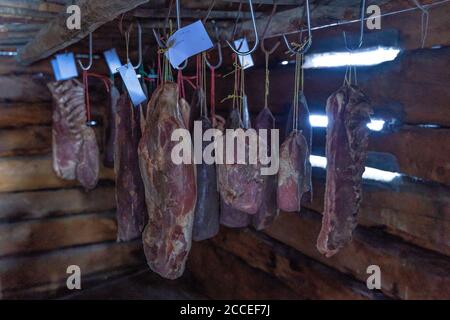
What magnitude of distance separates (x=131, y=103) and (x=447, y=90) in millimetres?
1471

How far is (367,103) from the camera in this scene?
1.75 m

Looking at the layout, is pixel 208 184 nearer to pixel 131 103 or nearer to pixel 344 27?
pixel 131 103

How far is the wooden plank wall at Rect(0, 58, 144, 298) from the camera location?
11.3 ft

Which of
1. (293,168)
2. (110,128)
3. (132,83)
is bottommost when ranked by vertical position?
(293,168)

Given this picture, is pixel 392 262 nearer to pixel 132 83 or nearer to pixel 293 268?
pixel 293 268

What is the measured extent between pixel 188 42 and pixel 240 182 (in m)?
0.64

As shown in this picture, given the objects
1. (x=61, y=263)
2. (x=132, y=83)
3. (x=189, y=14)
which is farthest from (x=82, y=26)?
(x=61, y=263)

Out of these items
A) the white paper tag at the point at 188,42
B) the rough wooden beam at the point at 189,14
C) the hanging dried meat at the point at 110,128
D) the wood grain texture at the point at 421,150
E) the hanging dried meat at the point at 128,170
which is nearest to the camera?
the white paper tag at the point at 188,42

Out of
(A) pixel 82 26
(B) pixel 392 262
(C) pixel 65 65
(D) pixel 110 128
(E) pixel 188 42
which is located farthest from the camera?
(C) pixel 65 65

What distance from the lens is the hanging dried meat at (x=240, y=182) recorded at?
1.92m

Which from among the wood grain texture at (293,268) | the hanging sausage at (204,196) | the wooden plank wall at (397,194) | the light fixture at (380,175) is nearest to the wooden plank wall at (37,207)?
the wood grain texture at (293,268)

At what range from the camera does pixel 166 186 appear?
183 centimetres

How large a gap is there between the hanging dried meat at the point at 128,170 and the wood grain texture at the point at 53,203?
1.66m

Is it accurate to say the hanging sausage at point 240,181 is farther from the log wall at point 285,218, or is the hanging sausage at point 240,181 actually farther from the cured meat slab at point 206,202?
the log wall at point 285,218
